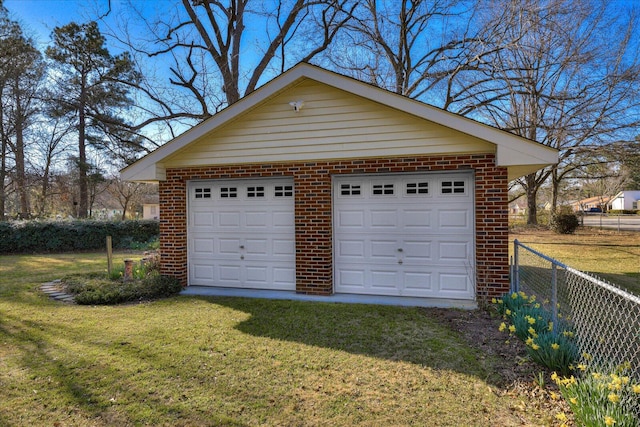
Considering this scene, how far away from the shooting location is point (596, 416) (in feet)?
8.26

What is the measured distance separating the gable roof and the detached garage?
0.02m

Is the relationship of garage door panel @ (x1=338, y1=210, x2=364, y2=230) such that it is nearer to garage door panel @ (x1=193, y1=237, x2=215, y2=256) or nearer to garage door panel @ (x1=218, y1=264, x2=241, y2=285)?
garage door panel @ (x1=218, y1=264, x2=241, y2=285)

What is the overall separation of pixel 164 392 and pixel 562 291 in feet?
25.4

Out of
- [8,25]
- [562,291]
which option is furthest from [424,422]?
[8,25]

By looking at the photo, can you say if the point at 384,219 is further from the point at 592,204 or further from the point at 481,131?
the point at 592,204

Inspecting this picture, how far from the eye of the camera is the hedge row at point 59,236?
15258 mm

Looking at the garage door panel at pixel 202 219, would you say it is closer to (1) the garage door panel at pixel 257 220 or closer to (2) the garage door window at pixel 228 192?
(2) the garage door window at pixel 228 192

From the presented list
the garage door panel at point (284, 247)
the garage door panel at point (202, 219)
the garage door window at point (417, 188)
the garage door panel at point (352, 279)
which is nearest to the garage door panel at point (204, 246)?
the garage door panel at point (202, 219)

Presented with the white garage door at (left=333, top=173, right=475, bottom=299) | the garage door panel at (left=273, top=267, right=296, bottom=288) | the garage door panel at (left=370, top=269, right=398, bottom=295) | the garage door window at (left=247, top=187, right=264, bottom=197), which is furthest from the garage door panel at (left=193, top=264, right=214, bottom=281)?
the garage door panel at (left=370, top=269, right=398, bottom=295)

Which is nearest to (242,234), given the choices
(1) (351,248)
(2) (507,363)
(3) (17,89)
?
(1) (351,248)

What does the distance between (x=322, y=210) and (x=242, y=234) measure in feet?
6.09

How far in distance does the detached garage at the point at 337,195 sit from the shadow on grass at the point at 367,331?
2.36 ft

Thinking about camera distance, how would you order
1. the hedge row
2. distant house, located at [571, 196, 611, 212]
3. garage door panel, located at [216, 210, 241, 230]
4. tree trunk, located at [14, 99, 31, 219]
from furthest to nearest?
distant house, located at [571, 196, 611, 212]
tree trunk, located at [14, 99, 31, 219]
the hedge row
garage door panel, located at [216, 210, 241, 230]

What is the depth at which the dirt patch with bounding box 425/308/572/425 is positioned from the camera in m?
3.20
